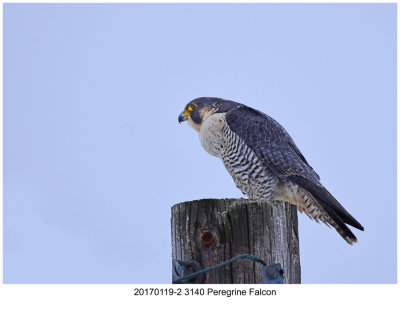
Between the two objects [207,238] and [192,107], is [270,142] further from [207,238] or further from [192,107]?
[207,238]

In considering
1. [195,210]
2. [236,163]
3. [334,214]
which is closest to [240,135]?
[236,163]

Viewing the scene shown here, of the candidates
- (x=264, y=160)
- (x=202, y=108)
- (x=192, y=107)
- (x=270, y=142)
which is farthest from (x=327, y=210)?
(x=192, y=107)

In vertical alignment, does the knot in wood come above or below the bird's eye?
below

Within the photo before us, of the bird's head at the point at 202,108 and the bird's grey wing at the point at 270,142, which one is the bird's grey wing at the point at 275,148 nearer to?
the bird's grey wing at the point at 270,142

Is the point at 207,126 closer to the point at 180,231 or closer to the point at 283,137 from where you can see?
the point at 283,137

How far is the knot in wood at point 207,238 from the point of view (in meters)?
2.68

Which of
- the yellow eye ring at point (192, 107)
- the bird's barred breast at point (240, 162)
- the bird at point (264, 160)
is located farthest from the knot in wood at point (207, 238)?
the yellow eye ring at point (192, 107)

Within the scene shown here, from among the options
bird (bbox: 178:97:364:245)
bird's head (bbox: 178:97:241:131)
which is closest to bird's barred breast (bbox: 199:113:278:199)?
bird (bbox: 178:97:364:245)

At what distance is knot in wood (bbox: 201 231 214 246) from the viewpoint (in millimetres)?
2680

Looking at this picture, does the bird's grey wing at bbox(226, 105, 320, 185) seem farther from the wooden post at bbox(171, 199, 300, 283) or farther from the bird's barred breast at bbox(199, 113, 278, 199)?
the wooden post at bbox(171, 199, 300, 283)

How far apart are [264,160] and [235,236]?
9.11ft

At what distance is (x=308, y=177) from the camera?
5293 mm
